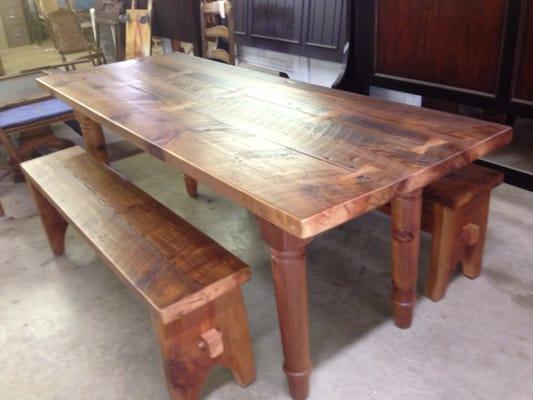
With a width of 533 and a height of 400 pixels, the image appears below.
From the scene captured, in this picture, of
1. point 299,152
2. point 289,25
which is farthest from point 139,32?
point 299,152

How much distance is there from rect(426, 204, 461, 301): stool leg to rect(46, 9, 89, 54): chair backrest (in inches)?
219

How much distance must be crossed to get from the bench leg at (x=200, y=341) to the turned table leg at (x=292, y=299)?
14 cm

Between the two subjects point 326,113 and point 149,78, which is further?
point 149,78

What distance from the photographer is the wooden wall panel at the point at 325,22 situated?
117 inches

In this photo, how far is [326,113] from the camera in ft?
5.46

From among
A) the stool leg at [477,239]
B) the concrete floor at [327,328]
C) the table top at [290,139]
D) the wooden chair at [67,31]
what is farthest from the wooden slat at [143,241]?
the wooden chair at [67,31]

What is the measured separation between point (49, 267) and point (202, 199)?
0.85m

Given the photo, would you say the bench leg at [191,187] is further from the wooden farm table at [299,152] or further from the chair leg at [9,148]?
the chair leg at [9,148]

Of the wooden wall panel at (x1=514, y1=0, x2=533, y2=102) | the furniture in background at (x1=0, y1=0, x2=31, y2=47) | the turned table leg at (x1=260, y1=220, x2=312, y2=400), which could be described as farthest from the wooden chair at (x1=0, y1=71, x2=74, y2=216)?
the furniture in background at (x1=0, y1=0, x2=31, y2=47)

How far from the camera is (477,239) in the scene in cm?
179

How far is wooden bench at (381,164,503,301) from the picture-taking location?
1.63 metres

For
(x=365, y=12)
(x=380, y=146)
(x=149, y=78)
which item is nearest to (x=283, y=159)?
(x=380, y=146)

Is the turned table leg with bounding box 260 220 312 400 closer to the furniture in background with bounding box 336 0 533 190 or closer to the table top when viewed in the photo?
the table top

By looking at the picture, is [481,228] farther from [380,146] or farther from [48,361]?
[48,361]
